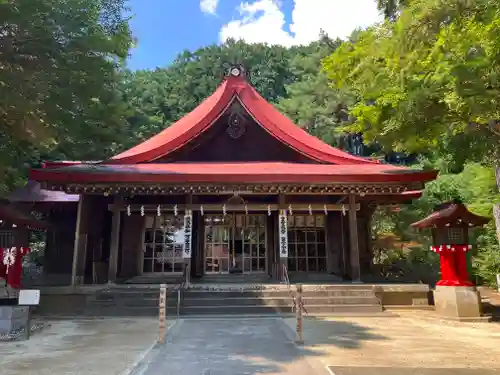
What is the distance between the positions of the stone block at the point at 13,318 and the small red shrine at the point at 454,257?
8.31 meters

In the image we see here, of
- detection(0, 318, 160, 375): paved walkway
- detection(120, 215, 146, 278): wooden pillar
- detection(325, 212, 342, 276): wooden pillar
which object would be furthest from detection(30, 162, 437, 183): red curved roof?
→ detection(0, 318, 160, 375): paved walkway

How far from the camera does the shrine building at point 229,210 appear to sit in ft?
33.0

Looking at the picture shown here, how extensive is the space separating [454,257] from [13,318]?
8.90 metres

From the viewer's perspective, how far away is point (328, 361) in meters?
4.89

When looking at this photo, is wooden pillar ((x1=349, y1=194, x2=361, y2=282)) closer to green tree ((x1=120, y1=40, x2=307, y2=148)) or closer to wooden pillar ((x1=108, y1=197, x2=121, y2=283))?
wooden pillar ((x1=108, y1=197, x2=121, y2=283))

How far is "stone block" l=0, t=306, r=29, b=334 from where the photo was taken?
6.41 metres

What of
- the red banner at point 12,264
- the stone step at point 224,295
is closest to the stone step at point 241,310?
the stone step at point 224,295

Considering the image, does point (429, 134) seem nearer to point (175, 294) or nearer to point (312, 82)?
point (175, 294)

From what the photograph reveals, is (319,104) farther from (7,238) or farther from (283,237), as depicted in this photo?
(7,238)

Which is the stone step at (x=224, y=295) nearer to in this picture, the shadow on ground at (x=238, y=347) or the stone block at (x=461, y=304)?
the shadow on ground at (x=238, y=347)

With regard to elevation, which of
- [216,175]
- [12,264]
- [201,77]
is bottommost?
[12,264]

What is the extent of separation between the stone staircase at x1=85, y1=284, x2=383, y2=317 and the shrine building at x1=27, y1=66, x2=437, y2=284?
89 centimetres

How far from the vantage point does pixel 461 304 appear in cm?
832

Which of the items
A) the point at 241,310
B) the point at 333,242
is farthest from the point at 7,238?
the point at 333,242
